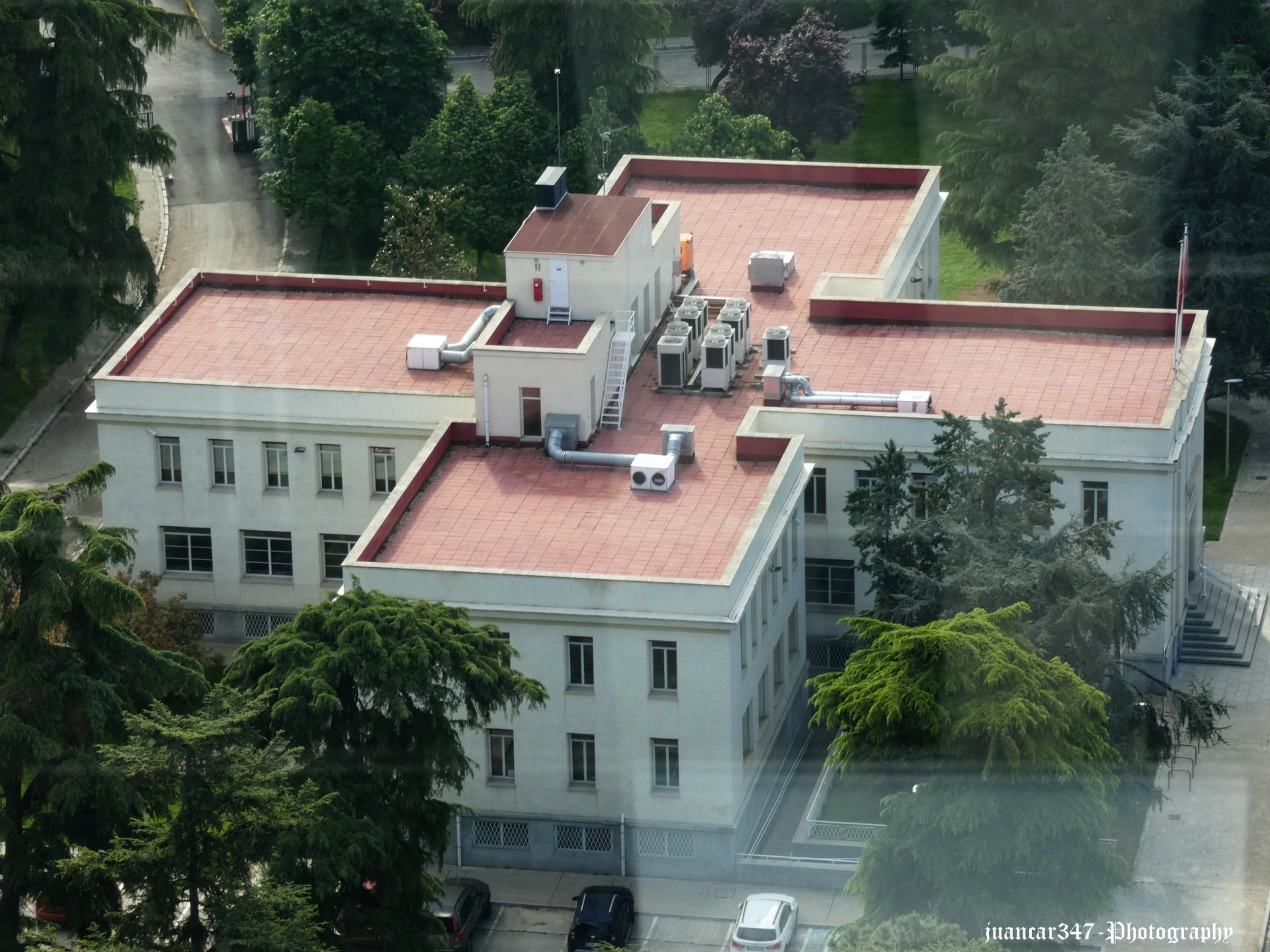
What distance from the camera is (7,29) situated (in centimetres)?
8162

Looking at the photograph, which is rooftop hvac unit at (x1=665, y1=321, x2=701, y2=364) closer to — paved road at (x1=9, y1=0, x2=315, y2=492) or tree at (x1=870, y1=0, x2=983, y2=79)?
paved road at (x1=9, y1=0, x2=315, y2=492)

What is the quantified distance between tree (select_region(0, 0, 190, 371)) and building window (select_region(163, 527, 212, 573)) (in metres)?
13.4

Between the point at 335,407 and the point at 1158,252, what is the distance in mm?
25553

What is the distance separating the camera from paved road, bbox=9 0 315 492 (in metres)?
86.6

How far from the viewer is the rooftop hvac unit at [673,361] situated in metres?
70.6

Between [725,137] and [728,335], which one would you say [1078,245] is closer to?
[725,137]

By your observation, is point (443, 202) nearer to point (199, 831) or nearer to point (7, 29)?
point (7, 29)

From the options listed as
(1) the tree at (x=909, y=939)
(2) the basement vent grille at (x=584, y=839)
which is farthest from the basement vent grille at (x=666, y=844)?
(1) the tree at (x=909, y=939)

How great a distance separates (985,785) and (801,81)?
48.6m

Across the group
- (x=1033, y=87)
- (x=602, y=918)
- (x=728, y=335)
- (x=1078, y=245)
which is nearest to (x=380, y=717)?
(x=602, y=918)

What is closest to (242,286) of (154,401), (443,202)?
(154,401)

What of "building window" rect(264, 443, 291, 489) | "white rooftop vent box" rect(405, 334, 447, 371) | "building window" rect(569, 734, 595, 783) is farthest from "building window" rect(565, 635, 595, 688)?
"white rooftop vent box" rect(405, 334, 447, 371)

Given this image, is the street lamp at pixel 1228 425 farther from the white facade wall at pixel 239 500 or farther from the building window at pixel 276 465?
the building window at pixel 276 465

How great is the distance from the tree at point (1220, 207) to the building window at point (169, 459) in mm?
27859
